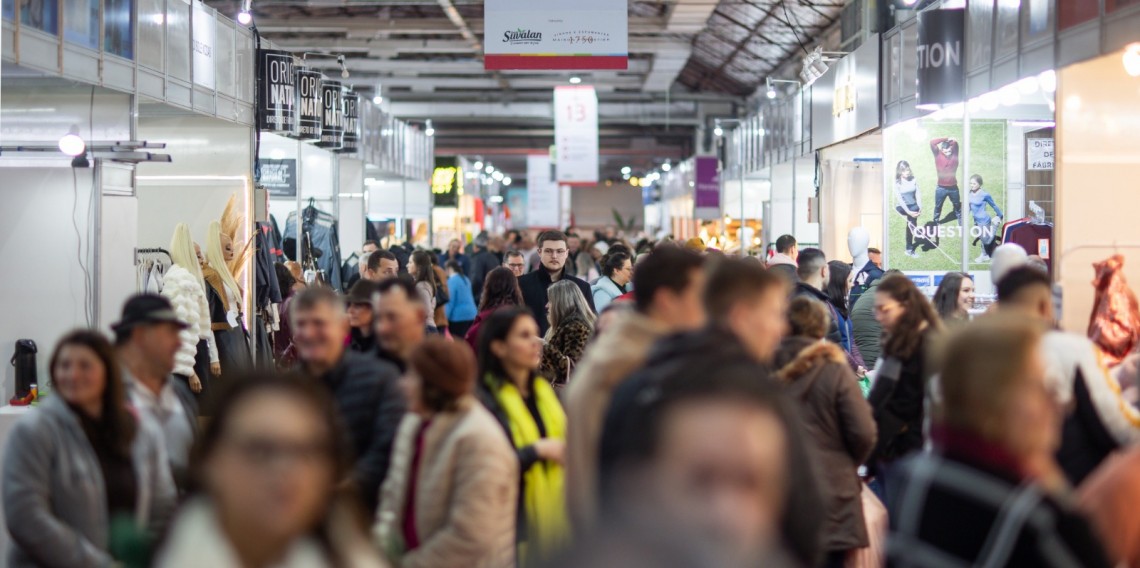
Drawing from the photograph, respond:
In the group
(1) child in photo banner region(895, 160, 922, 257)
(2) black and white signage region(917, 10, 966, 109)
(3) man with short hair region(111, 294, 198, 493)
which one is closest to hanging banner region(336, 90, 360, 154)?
(1) child in photo banner region(895, 160, 922, 257)

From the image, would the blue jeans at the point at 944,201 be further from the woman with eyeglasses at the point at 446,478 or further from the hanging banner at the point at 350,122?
the woman with eyeglasses at the point at 446,478

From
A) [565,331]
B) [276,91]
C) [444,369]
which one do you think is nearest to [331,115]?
[276,91]

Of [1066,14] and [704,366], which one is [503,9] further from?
[704,366]

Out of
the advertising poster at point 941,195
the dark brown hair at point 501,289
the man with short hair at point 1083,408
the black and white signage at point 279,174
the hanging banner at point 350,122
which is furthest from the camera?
the hanging banner at point 350,122

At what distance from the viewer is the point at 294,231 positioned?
14.6m

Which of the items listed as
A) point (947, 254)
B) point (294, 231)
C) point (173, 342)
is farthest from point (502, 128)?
point (173, 342)

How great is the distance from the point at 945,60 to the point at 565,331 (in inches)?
142

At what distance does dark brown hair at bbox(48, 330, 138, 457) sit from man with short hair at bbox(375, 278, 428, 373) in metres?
0.94

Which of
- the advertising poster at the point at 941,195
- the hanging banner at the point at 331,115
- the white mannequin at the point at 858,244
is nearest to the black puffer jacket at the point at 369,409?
the advertising poster at the point at 941,195

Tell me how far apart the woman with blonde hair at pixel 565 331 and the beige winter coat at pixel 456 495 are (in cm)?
332

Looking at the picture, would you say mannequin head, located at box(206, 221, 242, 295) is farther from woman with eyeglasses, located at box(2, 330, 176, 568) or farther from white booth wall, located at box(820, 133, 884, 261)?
white booth wall, located at box(820, 133, 884, 261)

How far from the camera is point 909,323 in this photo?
16.9ft

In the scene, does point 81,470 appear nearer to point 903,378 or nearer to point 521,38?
point 903,378

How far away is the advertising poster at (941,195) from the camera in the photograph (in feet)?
34.9
